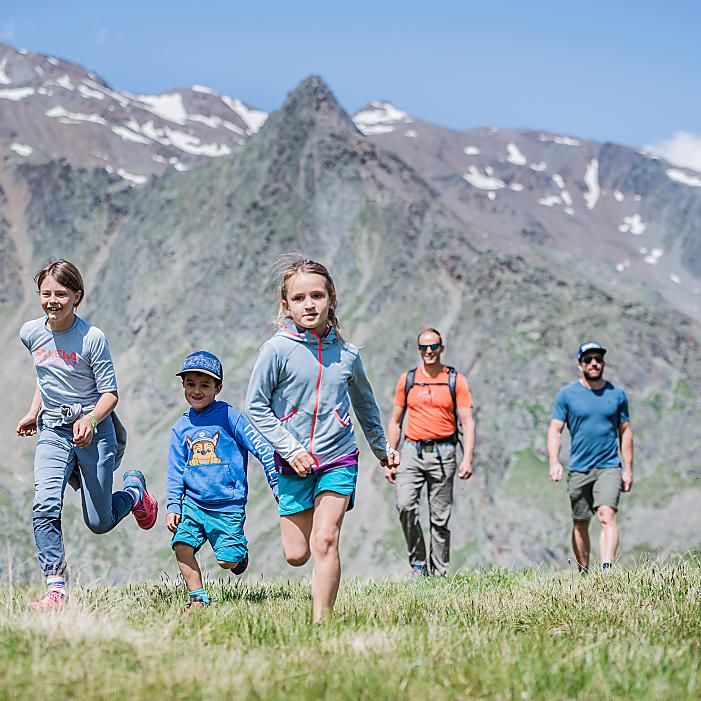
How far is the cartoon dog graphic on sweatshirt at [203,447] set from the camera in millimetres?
6570

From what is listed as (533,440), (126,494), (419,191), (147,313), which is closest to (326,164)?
(419,191)

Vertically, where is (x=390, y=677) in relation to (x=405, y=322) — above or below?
below

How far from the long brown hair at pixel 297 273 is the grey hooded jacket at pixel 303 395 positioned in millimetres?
121

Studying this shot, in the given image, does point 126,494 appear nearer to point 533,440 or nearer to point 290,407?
point 290,407

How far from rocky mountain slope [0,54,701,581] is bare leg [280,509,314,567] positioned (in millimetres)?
31875

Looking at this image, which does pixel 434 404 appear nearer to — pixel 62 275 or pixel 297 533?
pixel 297 533

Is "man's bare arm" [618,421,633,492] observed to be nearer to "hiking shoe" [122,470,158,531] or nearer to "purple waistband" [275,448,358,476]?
"purple waistband" [275,448,358,476]

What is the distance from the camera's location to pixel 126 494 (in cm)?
757

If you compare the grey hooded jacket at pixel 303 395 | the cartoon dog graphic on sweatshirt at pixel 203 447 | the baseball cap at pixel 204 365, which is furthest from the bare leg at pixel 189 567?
the grey hooded jacket at pixel 303 395

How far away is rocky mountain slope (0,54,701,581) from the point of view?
5866 cm

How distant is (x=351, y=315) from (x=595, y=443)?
235 ft

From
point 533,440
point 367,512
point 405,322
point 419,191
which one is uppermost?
point 419,191

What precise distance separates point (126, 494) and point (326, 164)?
298 ft

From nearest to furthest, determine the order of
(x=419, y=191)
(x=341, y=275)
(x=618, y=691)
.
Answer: (x=618, y=691) < (x=341, y=275) < (x=419, y=191)
